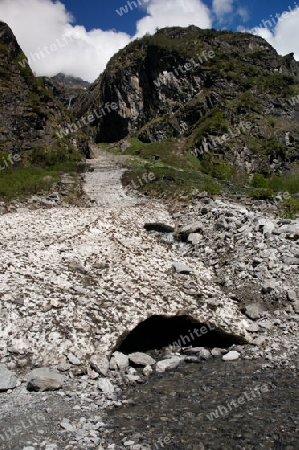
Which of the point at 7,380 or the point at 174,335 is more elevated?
the point at 7,380

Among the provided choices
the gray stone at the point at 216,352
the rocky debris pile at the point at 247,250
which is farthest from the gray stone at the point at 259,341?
the rocky debris pile at the point at 247,250

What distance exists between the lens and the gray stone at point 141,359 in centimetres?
945

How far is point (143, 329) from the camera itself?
11070 millimetres

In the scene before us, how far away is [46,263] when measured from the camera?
41.3ft

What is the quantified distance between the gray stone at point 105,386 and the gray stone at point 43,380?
0.90 metres

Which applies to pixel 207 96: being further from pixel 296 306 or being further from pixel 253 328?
pixel 253 328

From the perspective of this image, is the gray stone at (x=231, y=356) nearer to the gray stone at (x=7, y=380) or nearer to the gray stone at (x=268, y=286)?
the gray stone at (x=268, y=286)

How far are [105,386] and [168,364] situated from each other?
2001 mm

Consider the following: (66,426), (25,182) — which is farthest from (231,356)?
(25,182)

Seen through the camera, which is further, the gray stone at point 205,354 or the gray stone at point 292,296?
the gray stone at point 292,296

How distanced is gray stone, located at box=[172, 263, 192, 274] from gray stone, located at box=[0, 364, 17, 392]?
24.2 feet

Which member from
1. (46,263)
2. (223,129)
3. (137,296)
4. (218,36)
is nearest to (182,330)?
(137,296)

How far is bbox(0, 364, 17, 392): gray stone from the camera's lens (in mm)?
7702

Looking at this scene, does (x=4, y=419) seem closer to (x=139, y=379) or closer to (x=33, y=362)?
(x=33, y=362)
